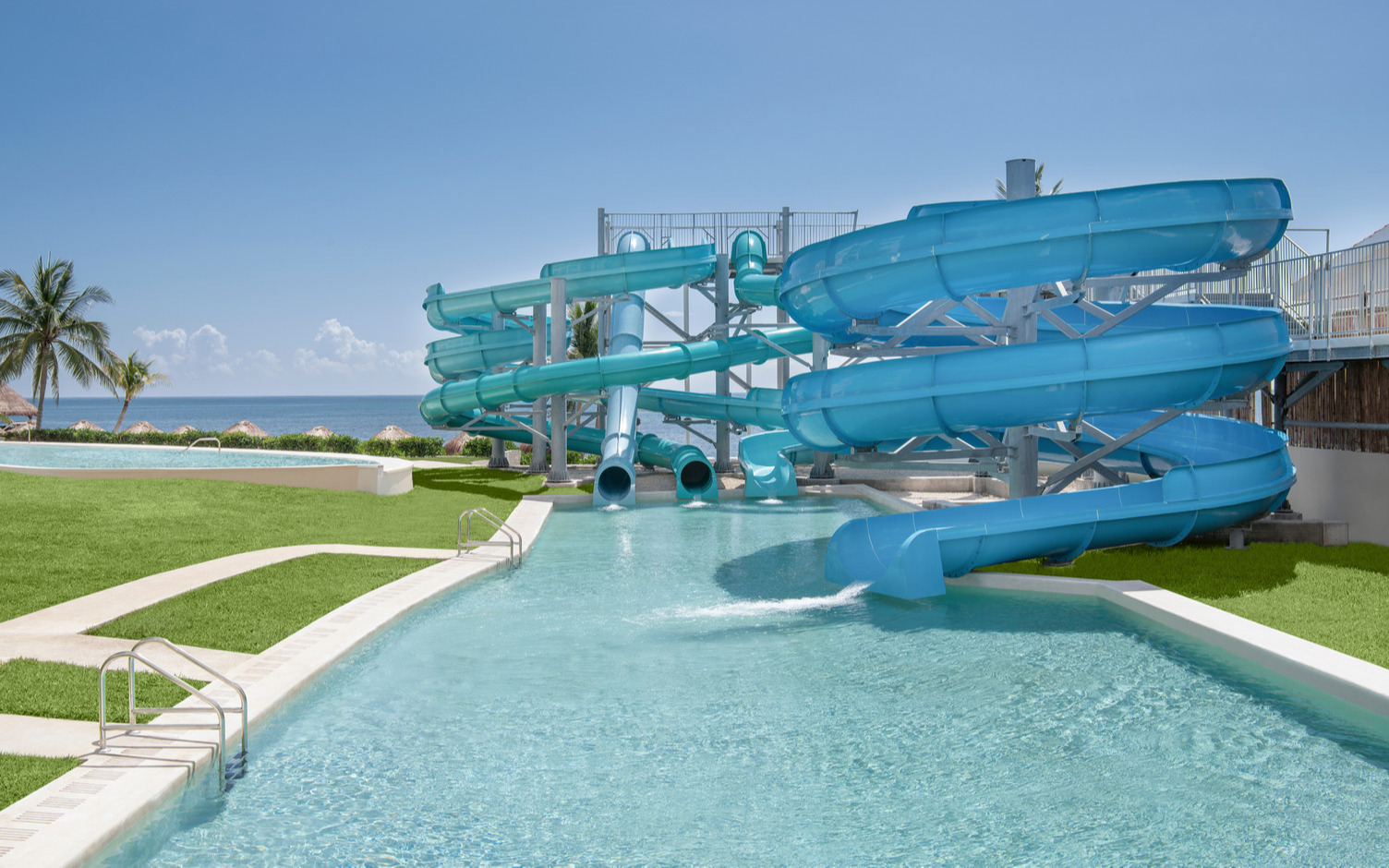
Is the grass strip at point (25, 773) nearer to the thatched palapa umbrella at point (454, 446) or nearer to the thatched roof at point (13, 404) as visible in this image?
the thatched palapa umbrella at point (454, 446)

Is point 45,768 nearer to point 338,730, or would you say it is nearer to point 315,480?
point 338,730

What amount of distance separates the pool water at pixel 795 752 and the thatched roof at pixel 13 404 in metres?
42.7

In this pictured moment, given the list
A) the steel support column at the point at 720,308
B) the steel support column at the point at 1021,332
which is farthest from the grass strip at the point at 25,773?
the steel support column at the point at 720,308

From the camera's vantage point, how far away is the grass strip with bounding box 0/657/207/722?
18.3ft

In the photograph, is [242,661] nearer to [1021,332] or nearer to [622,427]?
[1021,332]

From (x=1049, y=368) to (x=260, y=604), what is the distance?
7689 mm

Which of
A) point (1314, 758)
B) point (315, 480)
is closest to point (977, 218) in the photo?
point (1314, 758)

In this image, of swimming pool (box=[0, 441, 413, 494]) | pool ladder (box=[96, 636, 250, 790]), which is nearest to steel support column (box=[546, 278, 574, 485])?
swimming pool (box=[0, 441, 413, 494])

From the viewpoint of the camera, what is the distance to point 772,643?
817cm

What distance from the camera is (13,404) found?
4278 cm

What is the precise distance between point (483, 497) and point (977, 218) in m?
11.9

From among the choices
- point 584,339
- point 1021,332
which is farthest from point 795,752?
point 584,339

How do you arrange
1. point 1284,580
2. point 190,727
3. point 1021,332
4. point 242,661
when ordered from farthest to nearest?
point 1021,332
point 1284,580
point 242,661
point 190,727

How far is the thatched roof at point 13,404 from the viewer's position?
138 feet
